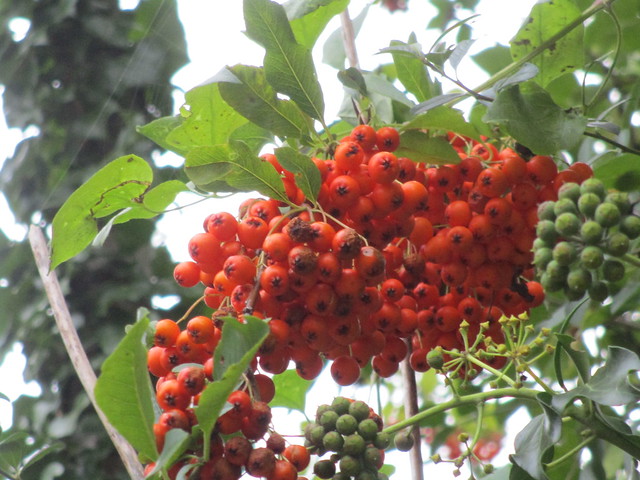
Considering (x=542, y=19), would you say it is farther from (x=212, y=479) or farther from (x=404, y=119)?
(x=212, y=479)

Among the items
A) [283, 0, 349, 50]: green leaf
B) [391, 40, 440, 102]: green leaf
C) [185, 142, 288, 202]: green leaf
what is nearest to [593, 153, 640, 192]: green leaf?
[391, 40, 440, 102]: green leaf

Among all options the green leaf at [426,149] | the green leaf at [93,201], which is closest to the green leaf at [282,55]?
the green leaf at [426,149]

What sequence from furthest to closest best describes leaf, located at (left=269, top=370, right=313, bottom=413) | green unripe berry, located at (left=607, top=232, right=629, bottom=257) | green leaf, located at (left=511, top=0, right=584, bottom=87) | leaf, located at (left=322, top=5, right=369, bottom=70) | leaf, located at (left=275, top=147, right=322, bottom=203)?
leaf, located at (left=322, top=5, right=369, bottom=70), leaf, located at (left=269, top=370, right=313, bottom=413), green leaf, located at (left=511, top=0, right=584, bottom=87), leaf, located at (left=275, top=147, right=322, bottom=203), green unripe berry, located at (left=607, top=232, right=629, bottom=257)

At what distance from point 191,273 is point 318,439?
0.32 metres

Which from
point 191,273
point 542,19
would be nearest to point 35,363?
point 191,273

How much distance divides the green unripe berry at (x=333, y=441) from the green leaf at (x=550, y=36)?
0.83 m

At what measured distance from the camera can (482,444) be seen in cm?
328

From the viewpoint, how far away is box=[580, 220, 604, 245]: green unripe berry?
0.98 metres

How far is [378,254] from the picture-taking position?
41.8 inches

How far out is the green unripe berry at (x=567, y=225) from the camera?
3.26 feet

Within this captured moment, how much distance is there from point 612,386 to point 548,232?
0.22 meters

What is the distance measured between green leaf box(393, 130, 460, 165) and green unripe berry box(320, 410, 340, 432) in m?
0.47

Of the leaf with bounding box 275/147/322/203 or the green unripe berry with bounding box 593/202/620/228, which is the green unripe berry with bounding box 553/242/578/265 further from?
the leaf with bounding box 275/147/322/203

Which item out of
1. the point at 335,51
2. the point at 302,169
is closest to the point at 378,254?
the point at 302,169
